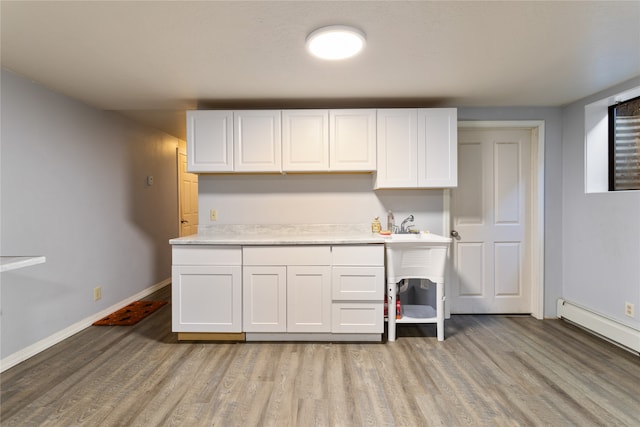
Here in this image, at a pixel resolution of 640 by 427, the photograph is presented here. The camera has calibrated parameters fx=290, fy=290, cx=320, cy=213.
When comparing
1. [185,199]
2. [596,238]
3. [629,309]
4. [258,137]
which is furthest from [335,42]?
[185,199]

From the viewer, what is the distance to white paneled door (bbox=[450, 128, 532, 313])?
10.2ft

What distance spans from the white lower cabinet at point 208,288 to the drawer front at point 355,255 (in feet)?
2.74

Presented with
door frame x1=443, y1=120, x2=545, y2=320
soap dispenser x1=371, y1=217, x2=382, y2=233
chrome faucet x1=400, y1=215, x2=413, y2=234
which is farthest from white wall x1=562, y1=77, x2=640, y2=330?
soap dispenser x1=371, y1=217, x2=382, y2=233

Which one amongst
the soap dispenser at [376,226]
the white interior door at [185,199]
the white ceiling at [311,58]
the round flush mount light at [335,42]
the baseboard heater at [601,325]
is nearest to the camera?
A: the white ceiling at [311,58]

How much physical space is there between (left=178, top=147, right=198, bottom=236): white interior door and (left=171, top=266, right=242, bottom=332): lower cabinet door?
2500 mm

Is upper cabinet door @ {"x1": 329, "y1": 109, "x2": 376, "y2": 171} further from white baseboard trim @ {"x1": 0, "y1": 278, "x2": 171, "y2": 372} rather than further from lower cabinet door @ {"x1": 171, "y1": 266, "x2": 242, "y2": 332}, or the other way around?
white baseboard trim @ {"x1": 0, "y1": 278, "x2": 171, "y2": 372}

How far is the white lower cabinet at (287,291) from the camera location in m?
2.50

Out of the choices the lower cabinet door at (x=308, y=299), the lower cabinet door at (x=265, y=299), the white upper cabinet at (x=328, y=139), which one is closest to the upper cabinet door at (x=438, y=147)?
the white upper cabinet at (x=328, y=139)

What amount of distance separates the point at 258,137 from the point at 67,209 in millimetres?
1887

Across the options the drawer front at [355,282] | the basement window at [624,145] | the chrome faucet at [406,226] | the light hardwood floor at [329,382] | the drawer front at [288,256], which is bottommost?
the light hardwood floor at [329,382]

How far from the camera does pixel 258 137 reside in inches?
109

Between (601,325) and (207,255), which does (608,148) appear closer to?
(601,325)

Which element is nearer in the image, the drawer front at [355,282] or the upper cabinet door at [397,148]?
the drawer front at [355,282]

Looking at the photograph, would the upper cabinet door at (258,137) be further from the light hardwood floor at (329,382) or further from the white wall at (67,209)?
the light hardwood floor at (329,382)
